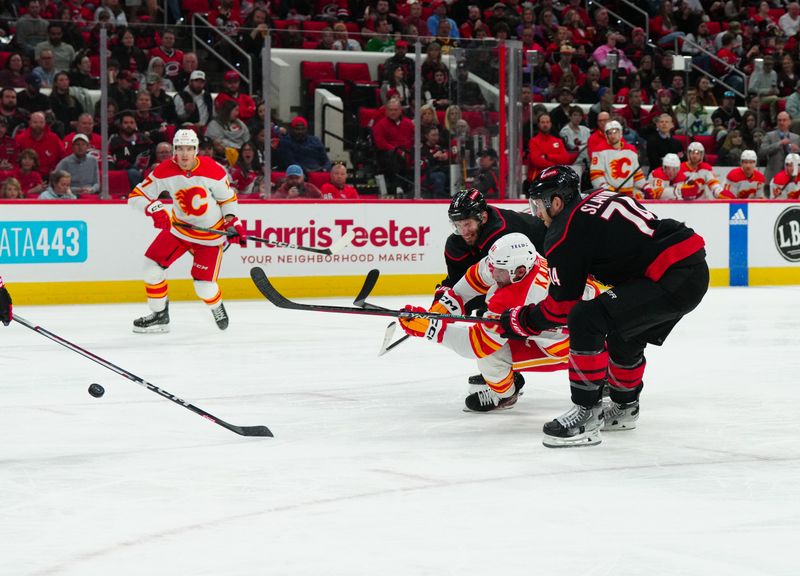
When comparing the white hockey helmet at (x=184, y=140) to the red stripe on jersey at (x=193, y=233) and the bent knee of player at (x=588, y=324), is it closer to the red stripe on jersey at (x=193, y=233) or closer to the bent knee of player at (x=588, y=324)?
the red stripe on jersey at (x=193, y=233)

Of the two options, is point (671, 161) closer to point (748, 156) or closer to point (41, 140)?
point (748, 156)

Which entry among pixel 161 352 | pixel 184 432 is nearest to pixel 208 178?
pixel 161 352

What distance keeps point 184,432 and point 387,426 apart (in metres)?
0.71

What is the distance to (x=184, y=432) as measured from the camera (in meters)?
4.05

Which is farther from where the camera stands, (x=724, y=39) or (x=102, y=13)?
(x=724, y=39)

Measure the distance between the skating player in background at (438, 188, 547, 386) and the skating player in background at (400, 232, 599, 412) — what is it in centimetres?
17

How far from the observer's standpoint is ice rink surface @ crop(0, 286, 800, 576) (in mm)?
2561

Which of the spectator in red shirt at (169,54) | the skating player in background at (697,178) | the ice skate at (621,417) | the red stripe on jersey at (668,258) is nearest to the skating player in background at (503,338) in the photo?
the ice skate at (621,417)

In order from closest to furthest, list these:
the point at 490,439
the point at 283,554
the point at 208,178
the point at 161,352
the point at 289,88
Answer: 1. the point at 283,554
2. the point at 490,439
3. the point at 161,352
4. the point at 208,178
5. the point at 289,88

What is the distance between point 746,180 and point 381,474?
8836 mm

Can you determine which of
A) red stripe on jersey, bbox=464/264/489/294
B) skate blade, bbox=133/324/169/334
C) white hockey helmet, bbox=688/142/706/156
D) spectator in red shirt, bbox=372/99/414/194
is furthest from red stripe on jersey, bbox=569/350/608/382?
white hockey helmet, bbox=688/142/706/156

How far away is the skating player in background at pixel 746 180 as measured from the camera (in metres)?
11.4

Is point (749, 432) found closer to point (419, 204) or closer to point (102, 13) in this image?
point (419, 204)

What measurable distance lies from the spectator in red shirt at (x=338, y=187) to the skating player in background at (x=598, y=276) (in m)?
5.71
